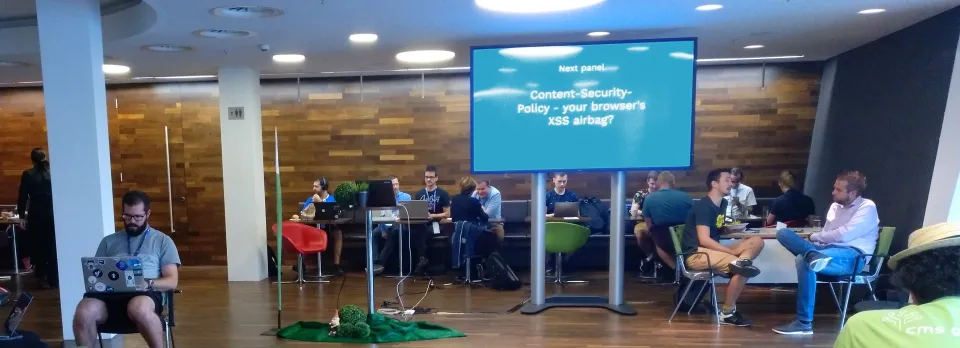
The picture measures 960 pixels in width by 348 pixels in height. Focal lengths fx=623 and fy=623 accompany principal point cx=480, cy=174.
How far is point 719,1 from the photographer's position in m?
4.67

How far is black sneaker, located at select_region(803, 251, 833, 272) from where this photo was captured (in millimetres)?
4863

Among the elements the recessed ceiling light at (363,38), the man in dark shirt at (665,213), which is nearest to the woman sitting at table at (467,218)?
the man in dark shirt at (665,213)

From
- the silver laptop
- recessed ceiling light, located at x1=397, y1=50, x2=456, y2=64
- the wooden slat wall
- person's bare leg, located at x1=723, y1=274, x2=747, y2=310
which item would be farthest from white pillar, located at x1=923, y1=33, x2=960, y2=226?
the silver laptop

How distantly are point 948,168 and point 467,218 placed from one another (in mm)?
4412

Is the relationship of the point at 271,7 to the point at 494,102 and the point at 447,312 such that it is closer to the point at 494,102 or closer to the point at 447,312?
the point at 494,102

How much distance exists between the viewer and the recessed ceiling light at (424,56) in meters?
7.08

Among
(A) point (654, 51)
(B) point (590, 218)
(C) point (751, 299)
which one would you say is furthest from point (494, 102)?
(C) point (751, 299)

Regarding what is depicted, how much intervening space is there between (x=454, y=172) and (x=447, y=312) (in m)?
3.36

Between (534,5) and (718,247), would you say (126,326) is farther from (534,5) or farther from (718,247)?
(718,247)

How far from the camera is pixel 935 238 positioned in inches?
60.1

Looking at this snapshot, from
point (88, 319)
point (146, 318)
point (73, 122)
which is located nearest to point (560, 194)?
point (146, 318)

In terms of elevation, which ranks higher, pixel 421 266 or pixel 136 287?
pixel 136 287

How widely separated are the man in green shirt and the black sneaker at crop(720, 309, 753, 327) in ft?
12.7

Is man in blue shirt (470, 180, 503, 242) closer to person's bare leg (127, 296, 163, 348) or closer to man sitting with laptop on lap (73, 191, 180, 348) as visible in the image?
man sitting with laptop on lap (73, 191, 180, 348)
